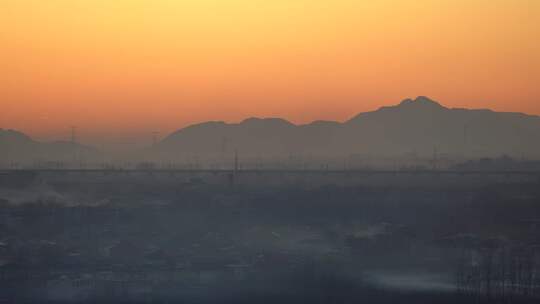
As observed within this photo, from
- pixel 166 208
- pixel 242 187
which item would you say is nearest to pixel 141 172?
pixel 242 187

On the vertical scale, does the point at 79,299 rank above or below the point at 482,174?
below

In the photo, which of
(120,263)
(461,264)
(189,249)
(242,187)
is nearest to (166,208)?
(242,187)

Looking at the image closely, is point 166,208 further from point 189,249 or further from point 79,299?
point 79,299

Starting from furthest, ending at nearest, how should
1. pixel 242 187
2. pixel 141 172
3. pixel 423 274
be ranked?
pixel 141 172, pixel 242 187, pixel 423 274

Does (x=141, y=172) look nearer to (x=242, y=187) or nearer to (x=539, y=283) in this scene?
(x=242, y=187)

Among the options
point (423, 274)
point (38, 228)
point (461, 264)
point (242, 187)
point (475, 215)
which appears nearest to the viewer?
point (423, 274)

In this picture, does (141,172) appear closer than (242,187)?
No
